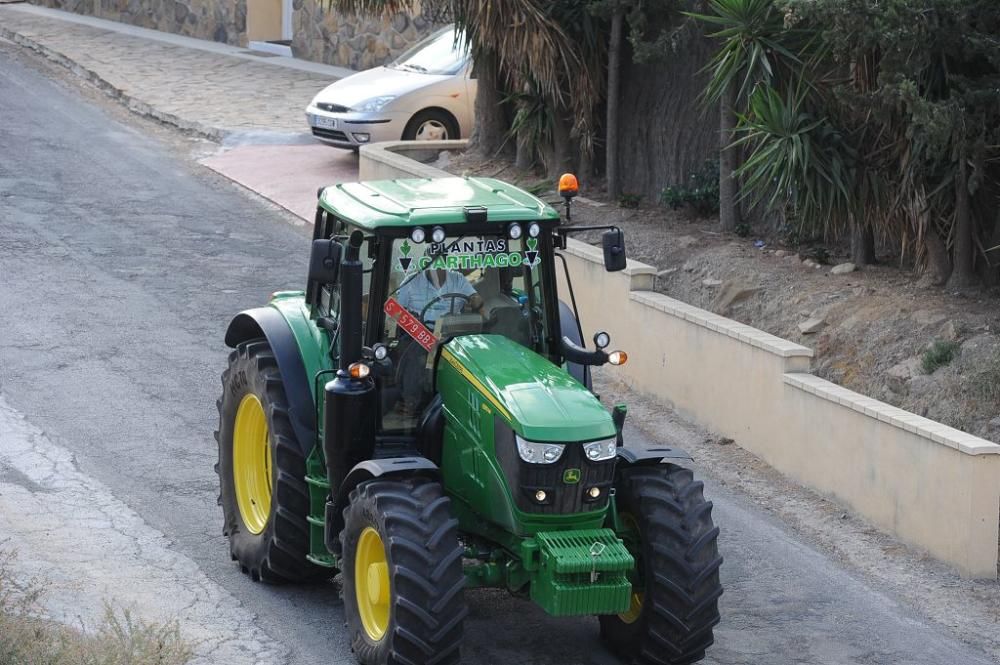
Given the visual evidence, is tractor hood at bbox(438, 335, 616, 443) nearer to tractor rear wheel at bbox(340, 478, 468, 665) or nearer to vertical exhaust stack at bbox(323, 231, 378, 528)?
vertical exhaust stack at bbox(323, 231, 378, 528)

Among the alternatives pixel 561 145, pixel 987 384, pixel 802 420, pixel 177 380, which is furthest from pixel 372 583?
pixel 561 145

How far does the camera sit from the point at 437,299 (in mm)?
7449

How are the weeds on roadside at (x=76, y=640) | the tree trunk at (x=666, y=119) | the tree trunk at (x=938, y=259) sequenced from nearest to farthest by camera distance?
the weeds on roadside at (x=76, y=640), the tree trunk at (x=938, y=259), the tree trunk at (x=666, y=119)

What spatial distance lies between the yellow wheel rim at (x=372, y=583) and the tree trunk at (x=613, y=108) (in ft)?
28.6

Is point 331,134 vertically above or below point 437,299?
above

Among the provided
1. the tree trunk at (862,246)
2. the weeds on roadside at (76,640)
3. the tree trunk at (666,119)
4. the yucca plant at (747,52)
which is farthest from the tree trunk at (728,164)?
the weeds on roadside at (76,640)

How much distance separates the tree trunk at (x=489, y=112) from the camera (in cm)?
1692

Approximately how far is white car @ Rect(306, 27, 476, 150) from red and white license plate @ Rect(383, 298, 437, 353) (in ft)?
38.0

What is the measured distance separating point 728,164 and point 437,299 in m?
6.63

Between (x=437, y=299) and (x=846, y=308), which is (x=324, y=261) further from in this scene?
(x=846, y=308)

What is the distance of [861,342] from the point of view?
10828 millimetres

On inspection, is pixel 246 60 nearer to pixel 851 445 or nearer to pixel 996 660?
pixel 851 445

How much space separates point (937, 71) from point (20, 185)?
1125 centimetres

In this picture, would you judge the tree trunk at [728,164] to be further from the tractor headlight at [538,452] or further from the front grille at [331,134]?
the tractor headlight at [538,452]
